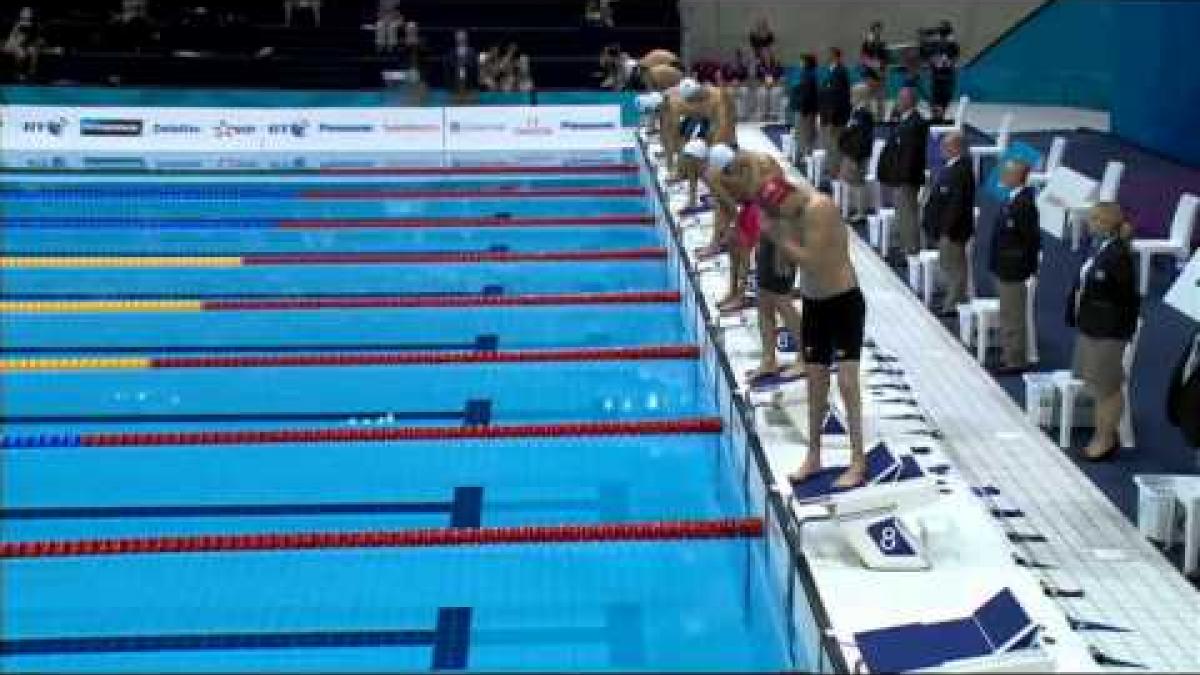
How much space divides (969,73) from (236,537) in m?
17.6

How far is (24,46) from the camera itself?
18781 millimetres

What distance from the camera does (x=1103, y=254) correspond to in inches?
256

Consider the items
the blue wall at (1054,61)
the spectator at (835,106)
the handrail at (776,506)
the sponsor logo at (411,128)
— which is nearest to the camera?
the handrail at (776,506)

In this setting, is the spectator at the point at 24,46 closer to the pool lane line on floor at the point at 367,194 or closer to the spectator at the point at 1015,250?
the pool lane line on floor at the point at 367,194

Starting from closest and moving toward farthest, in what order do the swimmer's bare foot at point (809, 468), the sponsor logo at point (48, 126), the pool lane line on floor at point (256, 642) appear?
1. the pool lane line on floor at point (256, 642)
2. the swimmer's bare foot at point (809, 468)
3. the sponsor logo at point (48, 126)

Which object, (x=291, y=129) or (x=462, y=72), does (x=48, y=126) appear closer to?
(x=291, y=129)

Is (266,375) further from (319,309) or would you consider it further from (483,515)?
(483,515)

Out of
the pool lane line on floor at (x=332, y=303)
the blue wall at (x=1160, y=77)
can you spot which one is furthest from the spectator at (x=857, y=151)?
the blue wall at (x=1160, y=77)

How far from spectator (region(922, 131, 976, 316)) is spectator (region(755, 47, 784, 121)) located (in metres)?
10.3

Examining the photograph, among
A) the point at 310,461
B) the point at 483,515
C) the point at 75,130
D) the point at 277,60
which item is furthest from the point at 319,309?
the point at 277,60

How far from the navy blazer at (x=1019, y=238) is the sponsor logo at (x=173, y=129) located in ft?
37.3

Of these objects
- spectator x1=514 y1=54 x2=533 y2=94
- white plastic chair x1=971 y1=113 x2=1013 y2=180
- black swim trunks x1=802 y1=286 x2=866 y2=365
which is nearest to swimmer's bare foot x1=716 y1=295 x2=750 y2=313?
black swim trunks x1=802 y1=286 x2=866 y2=365

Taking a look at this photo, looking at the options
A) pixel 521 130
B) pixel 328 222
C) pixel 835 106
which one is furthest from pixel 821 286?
pixel 521 130

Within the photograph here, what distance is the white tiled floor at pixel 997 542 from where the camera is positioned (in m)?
4.79
